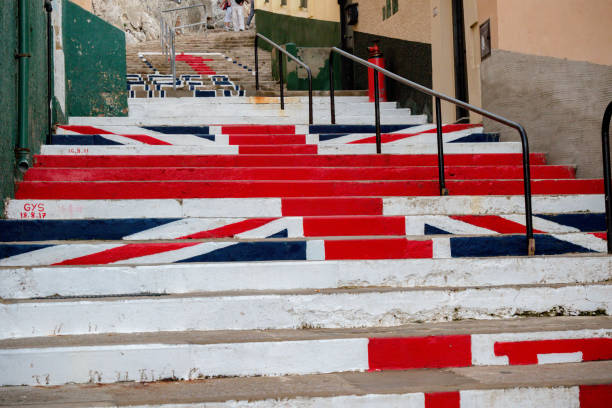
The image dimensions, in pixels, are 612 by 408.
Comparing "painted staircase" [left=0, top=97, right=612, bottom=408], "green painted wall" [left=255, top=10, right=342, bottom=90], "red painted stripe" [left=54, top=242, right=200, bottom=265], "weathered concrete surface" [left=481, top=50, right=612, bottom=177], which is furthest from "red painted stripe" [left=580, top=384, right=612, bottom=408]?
"green painted wall" [left=255, top=10, right=342, bottom=90]

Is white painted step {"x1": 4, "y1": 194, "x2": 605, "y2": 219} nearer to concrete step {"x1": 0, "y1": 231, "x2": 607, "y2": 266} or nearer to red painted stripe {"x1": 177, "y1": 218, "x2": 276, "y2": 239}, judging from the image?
red painted stripe {"x1": 177, "y1": 218, "x2": 276, "y2": 239}

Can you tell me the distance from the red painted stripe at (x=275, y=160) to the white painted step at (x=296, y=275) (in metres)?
1.88

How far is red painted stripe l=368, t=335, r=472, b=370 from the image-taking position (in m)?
2.84

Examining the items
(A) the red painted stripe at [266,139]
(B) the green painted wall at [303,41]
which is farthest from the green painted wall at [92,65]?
(B) the green painted wall at [303,41]

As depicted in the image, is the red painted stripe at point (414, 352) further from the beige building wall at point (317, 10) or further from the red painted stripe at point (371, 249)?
the beige building wall at point (317, 10)

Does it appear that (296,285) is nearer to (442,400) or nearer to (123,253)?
(123,253)

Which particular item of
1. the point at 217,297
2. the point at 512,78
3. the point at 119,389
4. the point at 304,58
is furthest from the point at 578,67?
the point at 304,58

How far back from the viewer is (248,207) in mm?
4211

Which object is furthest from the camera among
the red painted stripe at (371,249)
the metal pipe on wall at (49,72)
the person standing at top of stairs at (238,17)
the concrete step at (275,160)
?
the person standing at top of stairs at (238,17)

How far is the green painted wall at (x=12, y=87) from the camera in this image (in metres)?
3.96

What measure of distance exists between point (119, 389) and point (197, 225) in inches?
55.5

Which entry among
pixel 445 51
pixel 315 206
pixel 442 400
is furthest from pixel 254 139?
pixel 442 400

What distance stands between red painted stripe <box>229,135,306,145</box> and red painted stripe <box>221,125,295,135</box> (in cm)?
32

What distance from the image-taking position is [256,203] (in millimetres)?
4211
